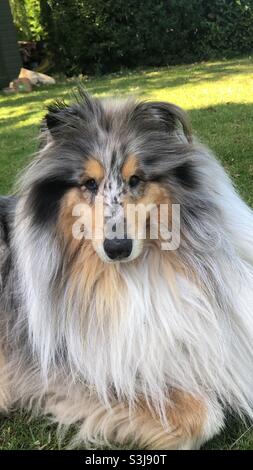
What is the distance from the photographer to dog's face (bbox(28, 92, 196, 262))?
2.32 metres

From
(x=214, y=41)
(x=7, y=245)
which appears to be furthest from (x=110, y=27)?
(x=7, y=245)

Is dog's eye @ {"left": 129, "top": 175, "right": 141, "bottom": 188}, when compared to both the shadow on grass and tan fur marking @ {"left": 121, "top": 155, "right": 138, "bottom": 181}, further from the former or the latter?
the shadow on grass

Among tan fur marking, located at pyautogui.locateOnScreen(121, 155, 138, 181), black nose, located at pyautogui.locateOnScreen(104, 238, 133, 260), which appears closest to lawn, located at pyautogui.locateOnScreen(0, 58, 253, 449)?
tan fur marking, located at pyautogui.locateOnScreen(121, 155, 138, 181)

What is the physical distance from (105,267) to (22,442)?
2.94 feet

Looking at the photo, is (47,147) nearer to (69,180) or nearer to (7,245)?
(69,180)

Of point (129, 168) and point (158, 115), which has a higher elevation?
point (158, 115)

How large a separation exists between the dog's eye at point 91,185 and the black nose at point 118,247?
0.23 meters

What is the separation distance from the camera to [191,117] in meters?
7.95

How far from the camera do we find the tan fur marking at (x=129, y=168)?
2.33 meters

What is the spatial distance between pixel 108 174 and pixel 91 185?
0.09 m

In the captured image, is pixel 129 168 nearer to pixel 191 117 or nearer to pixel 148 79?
pixel 191 117

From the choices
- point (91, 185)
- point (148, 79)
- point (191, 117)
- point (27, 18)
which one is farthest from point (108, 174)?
point (27, 18)

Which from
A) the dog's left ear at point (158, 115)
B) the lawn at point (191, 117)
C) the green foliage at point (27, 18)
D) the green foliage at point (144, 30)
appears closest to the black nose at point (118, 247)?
the dog's left ear at point (158, 115)

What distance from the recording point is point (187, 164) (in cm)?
242
